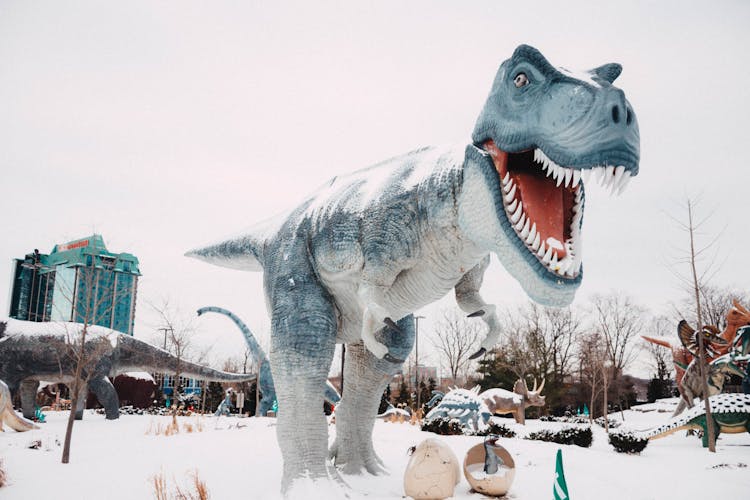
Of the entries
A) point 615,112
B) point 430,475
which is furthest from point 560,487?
point 615,112

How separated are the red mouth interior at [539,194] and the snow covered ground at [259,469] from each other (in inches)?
83.5

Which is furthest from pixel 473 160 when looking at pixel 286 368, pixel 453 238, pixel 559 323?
pixel 559 323

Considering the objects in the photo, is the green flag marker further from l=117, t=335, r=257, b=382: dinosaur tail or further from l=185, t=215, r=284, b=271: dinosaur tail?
l=117, t=335, r=257, b=382: dinosaur tail

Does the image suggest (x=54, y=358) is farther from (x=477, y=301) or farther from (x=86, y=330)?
(x=477, y=301)

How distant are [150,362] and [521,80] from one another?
12.7 m

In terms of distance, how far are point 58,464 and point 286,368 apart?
3551mm

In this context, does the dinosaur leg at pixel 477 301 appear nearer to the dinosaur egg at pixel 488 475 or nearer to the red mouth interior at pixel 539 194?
the red mouth interior at pixel 539 194

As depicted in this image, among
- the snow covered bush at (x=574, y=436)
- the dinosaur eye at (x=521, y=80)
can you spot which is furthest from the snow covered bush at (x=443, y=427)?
the dinosaur eye at (x=521, y=80)

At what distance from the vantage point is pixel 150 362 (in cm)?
1345

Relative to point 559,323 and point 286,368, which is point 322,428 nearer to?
point 286,368

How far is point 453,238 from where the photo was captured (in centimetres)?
343

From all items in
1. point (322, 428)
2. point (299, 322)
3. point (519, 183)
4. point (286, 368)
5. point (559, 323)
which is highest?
point (559, 323)

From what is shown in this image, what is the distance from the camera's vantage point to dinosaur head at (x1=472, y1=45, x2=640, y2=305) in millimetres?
2615

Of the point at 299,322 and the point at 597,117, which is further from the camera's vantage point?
the point at 299,322
